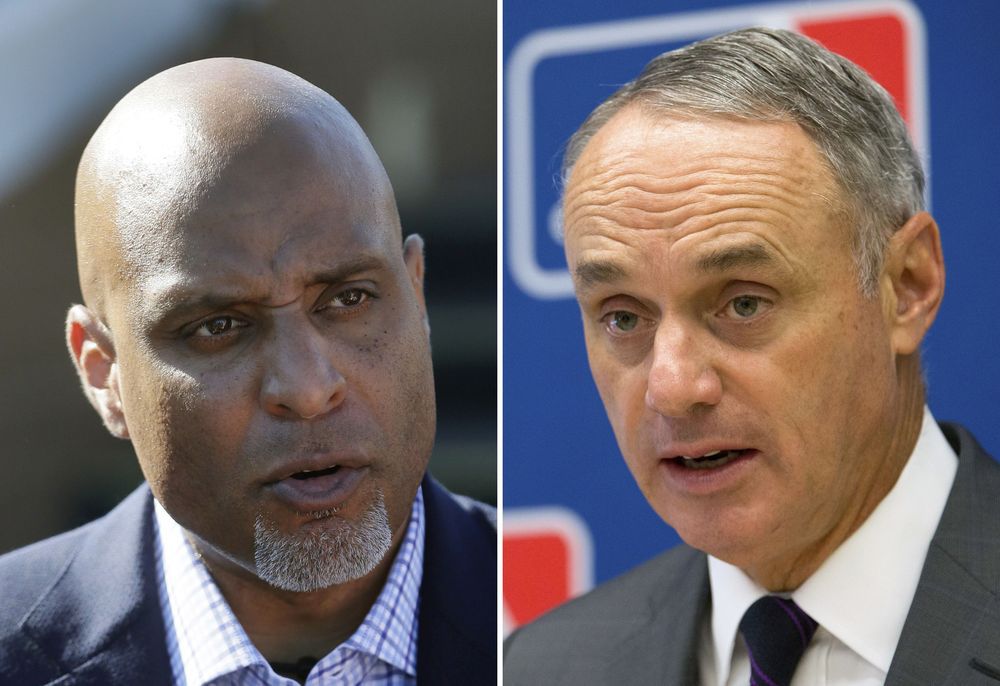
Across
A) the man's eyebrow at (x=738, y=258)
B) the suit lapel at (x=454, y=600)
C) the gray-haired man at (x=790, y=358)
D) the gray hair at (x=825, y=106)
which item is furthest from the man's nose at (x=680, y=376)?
the suit lapel at (x=454, y=600)

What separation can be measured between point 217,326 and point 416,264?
1.24 ft

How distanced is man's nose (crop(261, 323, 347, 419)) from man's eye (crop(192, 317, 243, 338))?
6cm

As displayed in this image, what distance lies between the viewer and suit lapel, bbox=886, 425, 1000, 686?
6.97 feet

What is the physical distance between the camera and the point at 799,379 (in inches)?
88.4

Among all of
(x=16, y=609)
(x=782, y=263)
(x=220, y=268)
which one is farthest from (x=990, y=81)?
(x=16, y=609)

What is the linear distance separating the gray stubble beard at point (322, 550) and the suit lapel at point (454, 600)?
145 millimetres

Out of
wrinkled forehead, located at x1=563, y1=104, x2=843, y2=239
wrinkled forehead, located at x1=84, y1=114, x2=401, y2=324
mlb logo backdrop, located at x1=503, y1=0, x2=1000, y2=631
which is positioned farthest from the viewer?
mlb logo backdrop, located at x1=503, y1=0, x2=1000, y2=631

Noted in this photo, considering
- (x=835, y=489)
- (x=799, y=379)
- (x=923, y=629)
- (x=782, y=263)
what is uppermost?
(x=782, y=263)

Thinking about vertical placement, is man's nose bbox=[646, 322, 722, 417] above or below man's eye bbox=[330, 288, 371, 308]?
below

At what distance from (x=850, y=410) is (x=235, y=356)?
1.00 metres

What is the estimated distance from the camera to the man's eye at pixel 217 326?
207 cm

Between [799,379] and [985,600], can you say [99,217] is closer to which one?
[799,379]

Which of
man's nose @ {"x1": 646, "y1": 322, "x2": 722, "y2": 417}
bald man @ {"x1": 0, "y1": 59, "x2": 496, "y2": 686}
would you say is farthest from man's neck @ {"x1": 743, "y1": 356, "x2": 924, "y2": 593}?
bald man @ {"x1": 0, "y1": 59, "x2": 496, "y2": 686}

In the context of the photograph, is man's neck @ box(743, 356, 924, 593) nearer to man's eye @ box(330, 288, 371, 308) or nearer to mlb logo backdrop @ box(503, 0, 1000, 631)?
mlb logo backdrop @ box(503, 0, 1000, 631)
